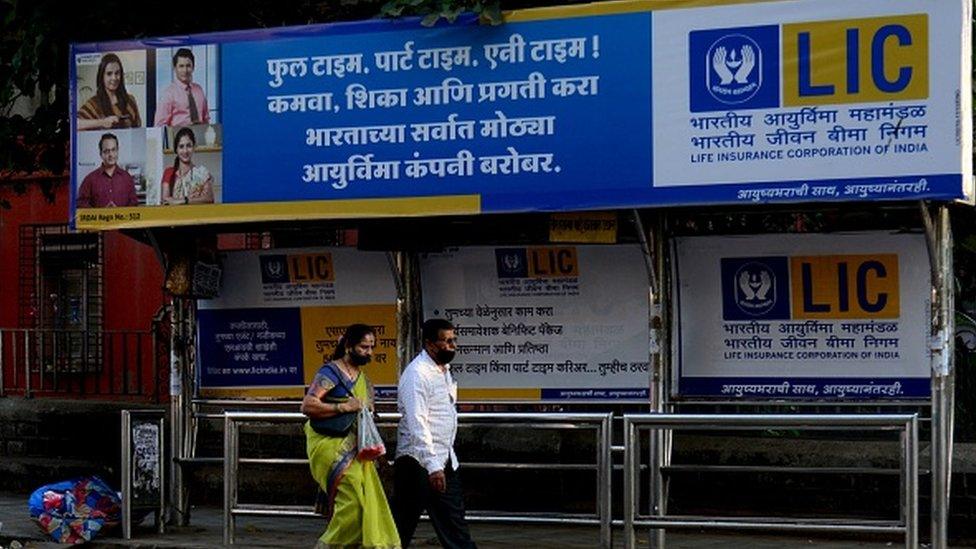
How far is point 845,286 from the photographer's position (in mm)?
12070

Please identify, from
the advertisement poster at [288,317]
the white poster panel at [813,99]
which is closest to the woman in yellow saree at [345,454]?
the advertisement poster at [288,317]

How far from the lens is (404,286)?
13.3 m

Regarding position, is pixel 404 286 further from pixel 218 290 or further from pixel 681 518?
pixel 681 518

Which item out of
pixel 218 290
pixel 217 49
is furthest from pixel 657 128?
pixel 218 290

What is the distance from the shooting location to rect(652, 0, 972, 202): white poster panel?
10758 mm

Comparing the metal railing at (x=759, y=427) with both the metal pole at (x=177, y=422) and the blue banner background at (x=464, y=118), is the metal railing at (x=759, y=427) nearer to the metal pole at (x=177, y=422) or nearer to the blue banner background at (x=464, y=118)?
the blue banner background at (x=464, y=118)

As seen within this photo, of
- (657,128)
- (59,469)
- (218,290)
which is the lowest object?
(59,469)

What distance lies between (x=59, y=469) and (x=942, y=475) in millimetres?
9462

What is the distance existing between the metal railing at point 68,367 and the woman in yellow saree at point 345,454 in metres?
6.99

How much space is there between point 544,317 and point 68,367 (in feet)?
24.6

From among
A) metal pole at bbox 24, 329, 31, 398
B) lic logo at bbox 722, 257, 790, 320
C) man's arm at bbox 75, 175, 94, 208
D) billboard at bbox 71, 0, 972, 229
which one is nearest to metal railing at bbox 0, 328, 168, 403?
metal pole at bbox 24, 329, 31, 398

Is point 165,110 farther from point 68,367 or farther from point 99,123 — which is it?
point 68,367

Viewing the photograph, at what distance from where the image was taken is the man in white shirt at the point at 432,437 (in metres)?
11.1

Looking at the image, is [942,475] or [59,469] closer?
[942,475]
